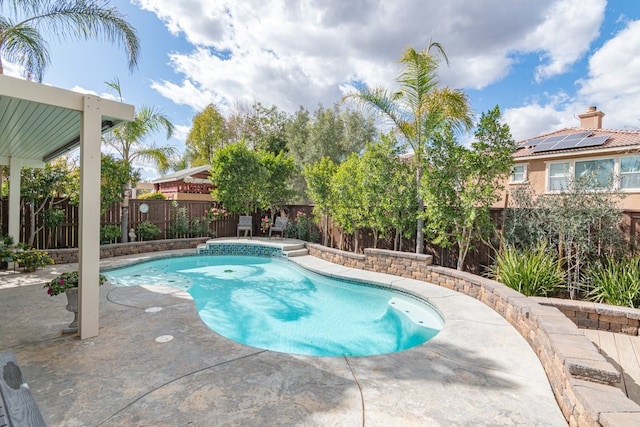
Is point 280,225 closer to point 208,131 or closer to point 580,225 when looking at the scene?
point 580,225

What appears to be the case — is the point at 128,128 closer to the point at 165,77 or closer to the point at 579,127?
the point at 165,77

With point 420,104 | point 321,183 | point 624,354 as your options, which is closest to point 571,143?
point 420,104

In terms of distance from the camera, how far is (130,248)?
32.7 feet

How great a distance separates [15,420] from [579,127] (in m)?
20.4

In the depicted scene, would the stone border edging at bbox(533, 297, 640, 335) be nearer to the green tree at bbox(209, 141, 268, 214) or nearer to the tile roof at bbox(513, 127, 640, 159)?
the tile roof at bbox(513, 127, 640, 159)

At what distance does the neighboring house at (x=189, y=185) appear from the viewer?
68.1 ft

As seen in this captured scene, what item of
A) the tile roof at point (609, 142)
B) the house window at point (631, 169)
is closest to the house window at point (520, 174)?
the tile roof at point (609, 142)

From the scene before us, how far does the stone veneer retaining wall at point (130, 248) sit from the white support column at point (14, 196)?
33.9 inches

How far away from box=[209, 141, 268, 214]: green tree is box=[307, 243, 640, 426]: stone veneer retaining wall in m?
8.39

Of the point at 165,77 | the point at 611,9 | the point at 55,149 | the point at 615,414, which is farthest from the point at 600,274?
the point at 165,77

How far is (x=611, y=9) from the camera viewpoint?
8.07 metres

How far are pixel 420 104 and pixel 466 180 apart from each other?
7.48 feet

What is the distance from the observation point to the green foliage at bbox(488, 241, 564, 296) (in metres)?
5.07

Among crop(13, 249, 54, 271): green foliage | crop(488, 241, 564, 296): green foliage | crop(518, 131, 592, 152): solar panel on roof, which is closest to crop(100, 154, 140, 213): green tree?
crop(13, 249, 54, 271): green foliage
